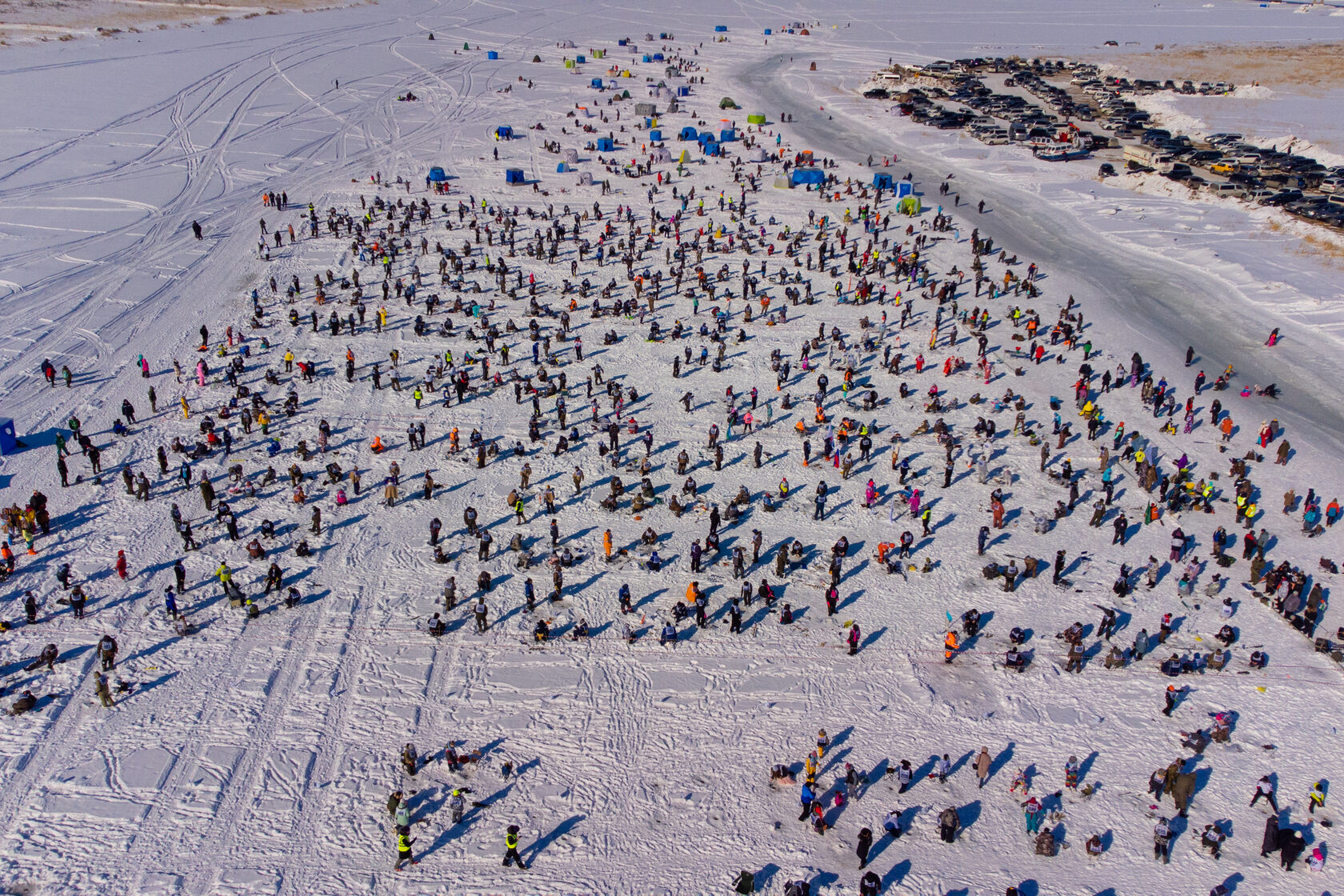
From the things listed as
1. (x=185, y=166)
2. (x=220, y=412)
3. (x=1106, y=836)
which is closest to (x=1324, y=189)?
(x=1106, y=836)

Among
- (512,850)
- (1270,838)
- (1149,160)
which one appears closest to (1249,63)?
(1149,160)

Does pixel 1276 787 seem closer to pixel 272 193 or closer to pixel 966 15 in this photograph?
pixel 272 193

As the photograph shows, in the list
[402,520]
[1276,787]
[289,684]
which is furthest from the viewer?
[402,520]

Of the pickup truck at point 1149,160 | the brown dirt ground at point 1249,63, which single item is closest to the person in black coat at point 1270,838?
the pickup truck at point 1149,160

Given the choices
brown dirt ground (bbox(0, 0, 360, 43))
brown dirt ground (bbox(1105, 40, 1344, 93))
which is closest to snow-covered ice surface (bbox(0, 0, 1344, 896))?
brown dirt ground (bbox(1105, 40, 1344, 93))

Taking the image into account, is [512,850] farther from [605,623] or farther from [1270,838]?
[1270,838]

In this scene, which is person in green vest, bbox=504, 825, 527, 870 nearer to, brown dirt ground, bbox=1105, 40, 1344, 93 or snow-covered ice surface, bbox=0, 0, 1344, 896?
snow-covered ice surface, bbox=0, 0, 1344, 896
